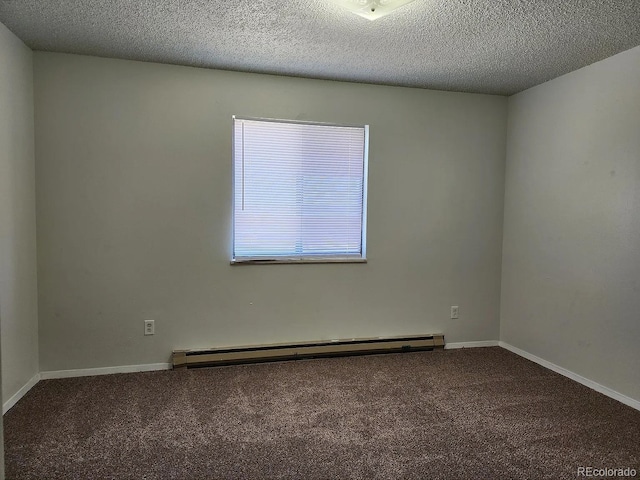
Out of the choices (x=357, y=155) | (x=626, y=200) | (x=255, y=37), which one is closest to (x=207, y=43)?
(x=255, y=37)

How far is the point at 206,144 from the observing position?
3.28m

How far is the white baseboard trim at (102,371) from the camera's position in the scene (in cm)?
306

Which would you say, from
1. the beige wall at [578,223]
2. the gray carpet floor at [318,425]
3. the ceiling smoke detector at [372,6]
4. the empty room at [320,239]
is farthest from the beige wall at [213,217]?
the ceiling smoke detector at [372,6]

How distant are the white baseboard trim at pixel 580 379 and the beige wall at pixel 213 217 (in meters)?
0.34

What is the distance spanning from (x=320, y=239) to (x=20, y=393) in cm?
242

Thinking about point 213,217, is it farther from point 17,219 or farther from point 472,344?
point 472,344

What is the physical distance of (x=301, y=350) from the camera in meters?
3.52

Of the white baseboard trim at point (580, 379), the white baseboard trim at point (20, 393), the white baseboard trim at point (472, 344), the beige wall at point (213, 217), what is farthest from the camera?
the white baseboard trim at point (472, 344)

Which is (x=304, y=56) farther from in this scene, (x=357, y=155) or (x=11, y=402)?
(x=11, y=402)

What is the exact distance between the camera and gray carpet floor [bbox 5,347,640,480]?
80.0 inches

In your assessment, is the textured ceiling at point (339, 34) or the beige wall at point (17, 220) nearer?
the textured ceiling at point (339, 34)

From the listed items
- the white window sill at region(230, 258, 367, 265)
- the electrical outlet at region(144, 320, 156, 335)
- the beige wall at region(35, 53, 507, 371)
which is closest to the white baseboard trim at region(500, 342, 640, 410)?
the beige wall at region(35, 53, 507, 371)

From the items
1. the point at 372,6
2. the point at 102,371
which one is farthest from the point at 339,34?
the point at 102,371

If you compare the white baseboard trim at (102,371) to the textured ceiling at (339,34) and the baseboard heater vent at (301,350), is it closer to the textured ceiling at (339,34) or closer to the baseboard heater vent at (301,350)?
the baseboard heater vent at (301,350)
